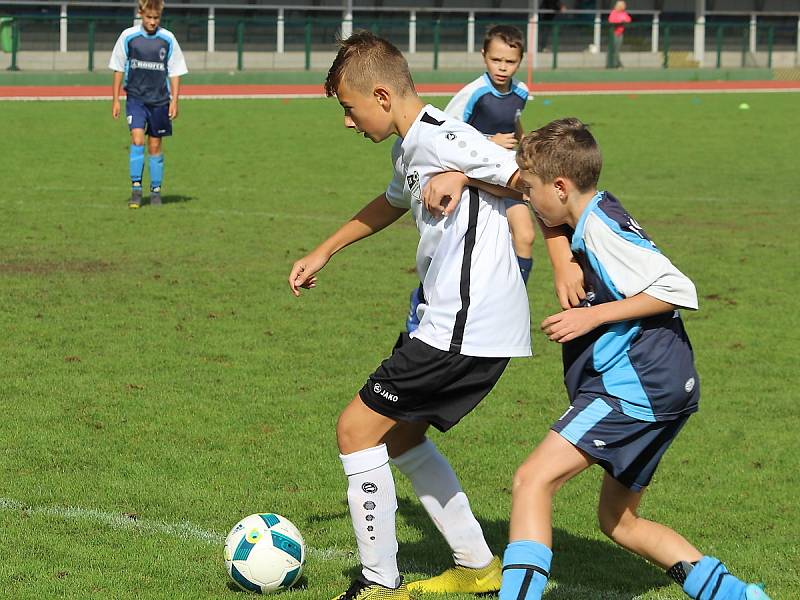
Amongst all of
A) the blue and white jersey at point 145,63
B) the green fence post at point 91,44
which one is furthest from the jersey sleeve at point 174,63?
the green fence post at point 91,44

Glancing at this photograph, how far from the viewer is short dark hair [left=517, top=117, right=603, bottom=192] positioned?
377 centimetres

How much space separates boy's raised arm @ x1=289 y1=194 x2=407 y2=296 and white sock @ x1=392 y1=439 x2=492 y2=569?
2.40 feet

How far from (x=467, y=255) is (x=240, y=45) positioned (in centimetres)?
3509

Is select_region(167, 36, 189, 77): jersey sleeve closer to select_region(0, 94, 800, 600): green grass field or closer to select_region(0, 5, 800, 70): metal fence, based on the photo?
select_region(0, 94, 800, 600): green grass field

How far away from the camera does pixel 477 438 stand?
6281 mm

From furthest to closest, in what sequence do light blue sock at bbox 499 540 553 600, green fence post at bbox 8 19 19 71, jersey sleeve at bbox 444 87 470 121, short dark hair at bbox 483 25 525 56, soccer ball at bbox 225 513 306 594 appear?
green fence post at bbox 8 19 19 71, jersey sleeve at bbox 444 87 470 121, short dark hair at bbox 483 25 525 56, soccer ball at bbox 225 513 306 594, light blue sock at bbox 499 540 553 600

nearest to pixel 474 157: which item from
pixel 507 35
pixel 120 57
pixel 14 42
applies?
pixel 507 35

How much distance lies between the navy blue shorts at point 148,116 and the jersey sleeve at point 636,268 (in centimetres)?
1066

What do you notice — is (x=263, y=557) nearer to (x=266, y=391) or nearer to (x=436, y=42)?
(x=266, y=391)

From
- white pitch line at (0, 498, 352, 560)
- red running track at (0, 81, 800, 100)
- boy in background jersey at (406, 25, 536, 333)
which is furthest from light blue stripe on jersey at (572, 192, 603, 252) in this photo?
red running track at (0, 81, 800, 100)

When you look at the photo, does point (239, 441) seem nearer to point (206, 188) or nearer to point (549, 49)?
point (206, 188)

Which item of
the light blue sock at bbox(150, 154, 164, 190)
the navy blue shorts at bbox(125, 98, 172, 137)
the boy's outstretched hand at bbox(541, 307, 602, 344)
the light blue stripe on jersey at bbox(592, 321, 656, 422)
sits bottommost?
the light blue sock at bbox(150, 154, 164, 190)

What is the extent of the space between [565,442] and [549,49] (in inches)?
1526

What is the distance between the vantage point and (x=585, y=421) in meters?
3.75
